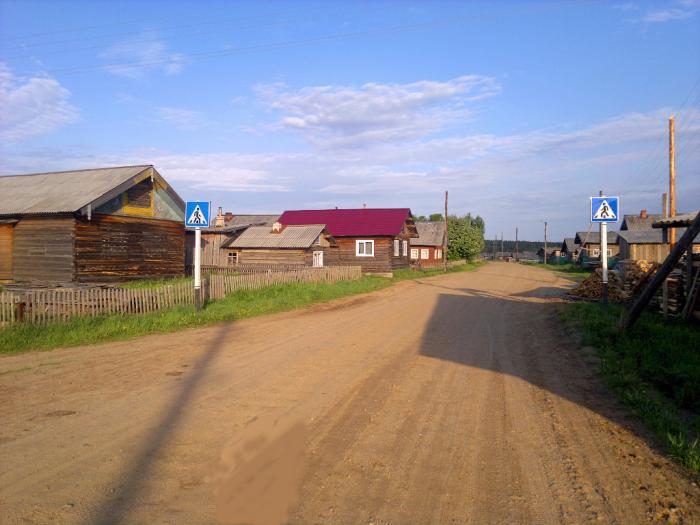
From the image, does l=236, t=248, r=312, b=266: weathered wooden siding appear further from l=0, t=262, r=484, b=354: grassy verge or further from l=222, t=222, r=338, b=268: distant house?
l=0, t=262, r=484, b=354: grassy verge

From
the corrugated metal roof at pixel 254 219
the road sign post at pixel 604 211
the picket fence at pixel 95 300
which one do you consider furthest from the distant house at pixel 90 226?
the corrugated metal roof at pixel 254 219

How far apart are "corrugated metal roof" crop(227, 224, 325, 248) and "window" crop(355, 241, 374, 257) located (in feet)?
15.8

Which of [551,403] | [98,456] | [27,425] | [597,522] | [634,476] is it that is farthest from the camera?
[551,403]

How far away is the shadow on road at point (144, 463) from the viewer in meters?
3.87

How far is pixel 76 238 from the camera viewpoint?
21.8 meters

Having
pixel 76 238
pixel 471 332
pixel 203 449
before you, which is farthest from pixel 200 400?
pixel 76 238

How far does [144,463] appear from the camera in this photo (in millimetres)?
4785

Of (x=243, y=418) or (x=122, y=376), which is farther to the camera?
(x=122, y=376)

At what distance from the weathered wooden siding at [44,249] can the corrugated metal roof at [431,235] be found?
1578 inches

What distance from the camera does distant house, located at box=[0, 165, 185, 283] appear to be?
2188cm

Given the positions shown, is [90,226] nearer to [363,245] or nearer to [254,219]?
[363,245]

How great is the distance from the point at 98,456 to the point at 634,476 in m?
4.77

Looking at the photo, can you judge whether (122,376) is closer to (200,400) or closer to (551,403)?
(200,400)

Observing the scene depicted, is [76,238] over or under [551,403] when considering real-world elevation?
over
